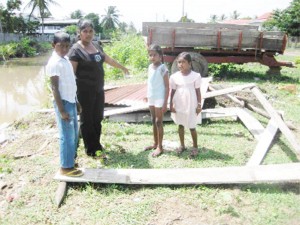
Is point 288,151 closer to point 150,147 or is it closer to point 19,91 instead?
point 150,147

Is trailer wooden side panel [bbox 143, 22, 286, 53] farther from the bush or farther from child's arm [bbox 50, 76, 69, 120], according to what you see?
child's arm [bbox 50, 76, 69, 120]

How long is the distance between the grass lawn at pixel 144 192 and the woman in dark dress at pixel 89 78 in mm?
483

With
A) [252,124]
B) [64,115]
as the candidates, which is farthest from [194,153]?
[64,115]

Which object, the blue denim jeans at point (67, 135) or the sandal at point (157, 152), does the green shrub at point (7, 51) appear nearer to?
the sandal at point (157, 152)

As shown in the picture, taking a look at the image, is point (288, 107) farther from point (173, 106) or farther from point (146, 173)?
point (146, 173)

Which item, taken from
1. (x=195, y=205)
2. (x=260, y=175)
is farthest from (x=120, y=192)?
(x=260, y=175)

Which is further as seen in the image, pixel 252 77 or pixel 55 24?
pixel 55 24

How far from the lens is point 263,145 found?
173 inches

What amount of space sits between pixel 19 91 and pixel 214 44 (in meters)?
8.98

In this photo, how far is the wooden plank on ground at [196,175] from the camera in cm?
339

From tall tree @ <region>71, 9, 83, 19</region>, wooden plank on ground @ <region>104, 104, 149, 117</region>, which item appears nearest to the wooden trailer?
wooden plank on ground @ <region>104, 104, 149, 117</region>

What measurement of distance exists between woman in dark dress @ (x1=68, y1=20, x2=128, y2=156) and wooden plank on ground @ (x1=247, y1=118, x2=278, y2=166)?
2.10 m

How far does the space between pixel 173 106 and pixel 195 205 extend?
5.04 ft

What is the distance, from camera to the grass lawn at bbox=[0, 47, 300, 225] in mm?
3002
